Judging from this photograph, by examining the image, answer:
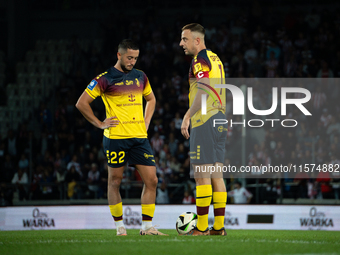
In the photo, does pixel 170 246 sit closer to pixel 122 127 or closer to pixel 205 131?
pixel 205 131

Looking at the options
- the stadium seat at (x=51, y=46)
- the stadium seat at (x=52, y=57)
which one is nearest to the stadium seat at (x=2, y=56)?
the stadium seat at (x=51, y=46)

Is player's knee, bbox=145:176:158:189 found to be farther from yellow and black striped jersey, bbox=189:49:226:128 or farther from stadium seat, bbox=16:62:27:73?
stadium seat, bbox=16:62:27:73

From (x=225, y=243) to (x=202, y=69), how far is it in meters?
2.18

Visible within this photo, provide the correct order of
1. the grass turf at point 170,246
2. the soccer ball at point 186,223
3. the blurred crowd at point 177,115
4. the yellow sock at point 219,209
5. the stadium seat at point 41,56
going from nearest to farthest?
the grass turf at point 170,246, the yellow sock at point 219,209, the soccer ball at point 186,223, the blurred crowd at point 177,115, the stadium seat at point 41,56

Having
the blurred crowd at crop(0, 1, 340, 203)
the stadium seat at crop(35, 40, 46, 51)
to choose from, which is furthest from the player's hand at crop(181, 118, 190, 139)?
the stadium seat at crop(35, 40, 46, 51)

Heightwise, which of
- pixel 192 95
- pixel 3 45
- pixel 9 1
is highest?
pixel 9 1

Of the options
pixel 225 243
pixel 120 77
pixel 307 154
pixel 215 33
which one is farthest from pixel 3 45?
pixel 225 243

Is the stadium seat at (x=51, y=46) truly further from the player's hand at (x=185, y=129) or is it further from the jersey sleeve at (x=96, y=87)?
the player's hand at (x=185, y=129)

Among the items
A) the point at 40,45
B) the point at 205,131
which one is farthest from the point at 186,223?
the point at 40,45

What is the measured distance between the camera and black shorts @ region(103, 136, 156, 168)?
22.7ft

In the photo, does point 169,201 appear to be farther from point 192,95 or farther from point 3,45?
point 3,45

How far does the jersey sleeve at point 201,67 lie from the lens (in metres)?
6.37

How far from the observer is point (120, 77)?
6.99 m

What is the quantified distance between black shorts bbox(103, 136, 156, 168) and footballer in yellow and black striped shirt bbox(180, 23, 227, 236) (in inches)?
31.7
